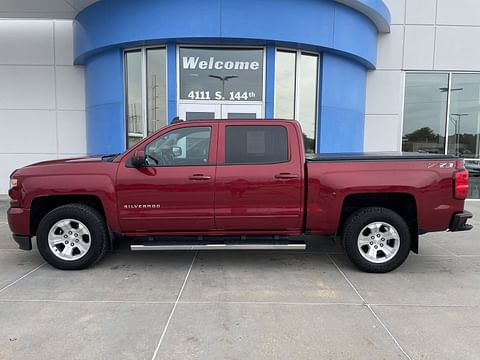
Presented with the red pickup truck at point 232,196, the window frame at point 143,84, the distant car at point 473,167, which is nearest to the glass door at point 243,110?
the window frame at point 143,84

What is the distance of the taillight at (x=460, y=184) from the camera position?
4.84 m

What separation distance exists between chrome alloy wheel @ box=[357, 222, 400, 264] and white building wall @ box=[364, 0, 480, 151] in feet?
23.8

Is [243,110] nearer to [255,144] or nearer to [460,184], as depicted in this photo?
[255,144]

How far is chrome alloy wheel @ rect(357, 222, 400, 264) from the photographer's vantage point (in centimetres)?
498

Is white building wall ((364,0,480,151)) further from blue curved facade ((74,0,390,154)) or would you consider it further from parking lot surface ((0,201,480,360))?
parking lot surface ((0,201,480,360))

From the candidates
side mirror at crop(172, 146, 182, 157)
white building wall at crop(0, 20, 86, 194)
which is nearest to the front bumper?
side mirror at crop(172, 146, 182, 157)

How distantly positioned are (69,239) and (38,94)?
26.3ft

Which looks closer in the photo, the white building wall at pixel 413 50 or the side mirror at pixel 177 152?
the side mirror at pixel 177 152

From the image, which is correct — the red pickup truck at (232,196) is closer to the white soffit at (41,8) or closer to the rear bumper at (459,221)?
the rear bumper at (459,221)

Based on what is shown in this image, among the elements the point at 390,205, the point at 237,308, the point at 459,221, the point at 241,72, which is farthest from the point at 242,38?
the point at 237,308

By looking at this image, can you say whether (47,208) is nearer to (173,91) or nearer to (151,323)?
(151,323)

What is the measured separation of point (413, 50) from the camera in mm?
11445

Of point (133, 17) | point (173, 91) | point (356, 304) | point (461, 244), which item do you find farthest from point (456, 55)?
point (356, 304)

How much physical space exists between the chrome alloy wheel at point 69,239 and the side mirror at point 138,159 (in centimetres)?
108
